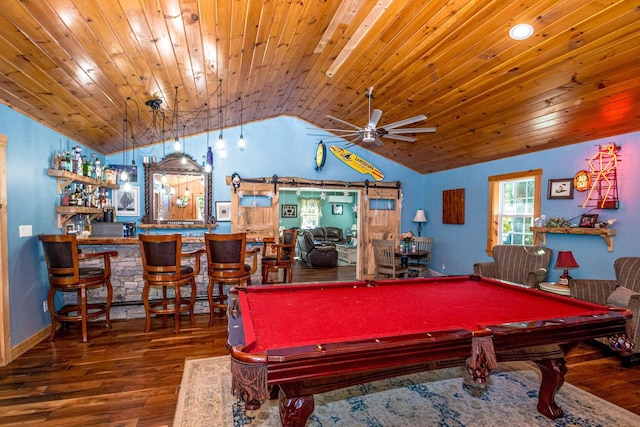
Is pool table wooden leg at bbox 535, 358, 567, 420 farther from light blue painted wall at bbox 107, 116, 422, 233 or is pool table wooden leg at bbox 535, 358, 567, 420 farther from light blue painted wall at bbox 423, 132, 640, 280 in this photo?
light blue painted wall at bbox 107, 116, 422, 233

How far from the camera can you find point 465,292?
238cm

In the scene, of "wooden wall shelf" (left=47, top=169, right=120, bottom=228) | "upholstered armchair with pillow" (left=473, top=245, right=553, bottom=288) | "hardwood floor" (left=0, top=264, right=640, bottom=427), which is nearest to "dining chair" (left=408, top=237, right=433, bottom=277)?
"upholstered armchair with pillow" (left=473, top=245, right=553, bottom=288)

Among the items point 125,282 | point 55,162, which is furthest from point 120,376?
point 55,162

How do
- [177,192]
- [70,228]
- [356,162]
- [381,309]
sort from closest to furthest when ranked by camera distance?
1. [381,309]
2. [70,228]
3. [177,192]
4. [356,162]

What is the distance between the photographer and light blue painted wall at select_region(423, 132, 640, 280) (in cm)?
347

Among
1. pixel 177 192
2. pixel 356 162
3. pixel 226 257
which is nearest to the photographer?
pixel 226 257

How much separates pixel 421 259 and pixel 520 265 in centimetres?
214

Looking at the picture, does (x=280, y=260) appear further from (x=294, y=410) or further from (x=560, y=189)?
(x=560, y=189)

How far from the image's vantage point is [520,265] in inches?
170

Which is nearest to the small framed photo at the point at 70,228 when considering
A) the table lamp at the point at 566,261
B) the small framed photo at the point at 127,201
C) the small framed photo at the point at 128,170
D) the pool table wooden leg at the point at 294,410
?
the small framed photo at the point at 127,201

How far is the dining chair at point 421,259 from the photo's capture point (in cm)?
560

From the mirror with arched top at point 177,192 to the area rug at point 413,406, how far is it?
337 cm

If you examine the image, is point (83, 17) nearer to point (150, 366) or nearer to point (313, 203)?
point (150, 366)

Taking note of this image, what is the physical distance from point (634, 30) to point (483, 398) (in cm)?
305
